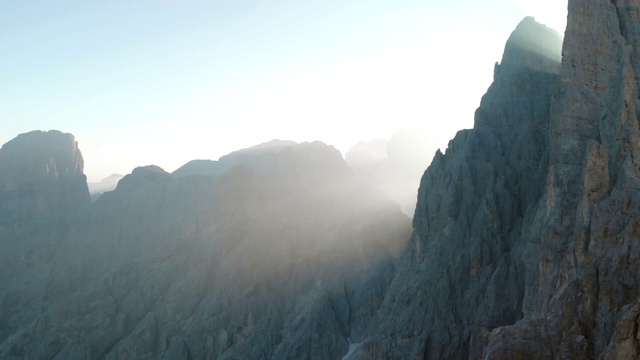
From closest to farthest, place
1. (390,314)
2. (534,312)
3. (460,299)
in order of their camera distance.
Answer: (534,312)
(460,299)
(390,314)

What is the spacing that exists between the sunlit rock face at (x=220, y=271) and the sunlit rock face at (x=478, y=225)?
25.4 m

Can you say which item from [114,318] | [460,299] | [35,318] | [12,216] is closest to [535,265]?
[460,299]

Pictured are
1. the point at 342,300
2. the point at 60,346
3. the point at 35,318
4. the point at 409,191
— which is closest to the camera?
the point at 342,300

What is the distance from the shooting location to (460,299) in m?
81.9

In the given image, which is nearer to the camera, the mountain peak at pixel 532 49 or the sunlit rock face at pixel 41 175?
the mountain peak at pixel 532 49

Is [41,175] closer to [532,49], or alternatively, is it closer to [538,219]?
[532,49]

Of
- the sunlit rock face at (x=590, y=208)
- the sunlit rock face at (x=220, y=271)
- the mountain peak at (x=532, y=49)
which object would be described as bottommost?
the sunlit rock face at (x=220, y=271)

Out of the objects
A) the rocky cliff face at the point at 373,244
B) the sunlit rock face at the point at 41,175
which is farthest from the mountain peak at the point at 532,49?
the sunlit rock face at the point at 41,175

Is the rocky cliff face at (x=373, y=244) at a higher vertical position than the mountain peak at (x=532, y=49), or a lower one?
lower

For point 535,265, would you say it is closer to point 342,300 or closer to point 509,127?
point 509,127

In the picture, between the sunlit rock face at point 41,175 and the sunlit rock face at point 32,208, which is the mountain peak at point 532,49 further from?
the sunlit rock face at point 41,175

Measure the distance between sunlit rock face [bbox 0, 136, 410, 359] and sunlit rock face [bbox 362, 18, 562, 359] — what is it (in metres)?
25.4

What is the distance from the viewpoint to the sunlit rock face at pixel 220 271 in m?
118

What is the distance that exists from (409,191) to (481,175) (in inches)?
4090
